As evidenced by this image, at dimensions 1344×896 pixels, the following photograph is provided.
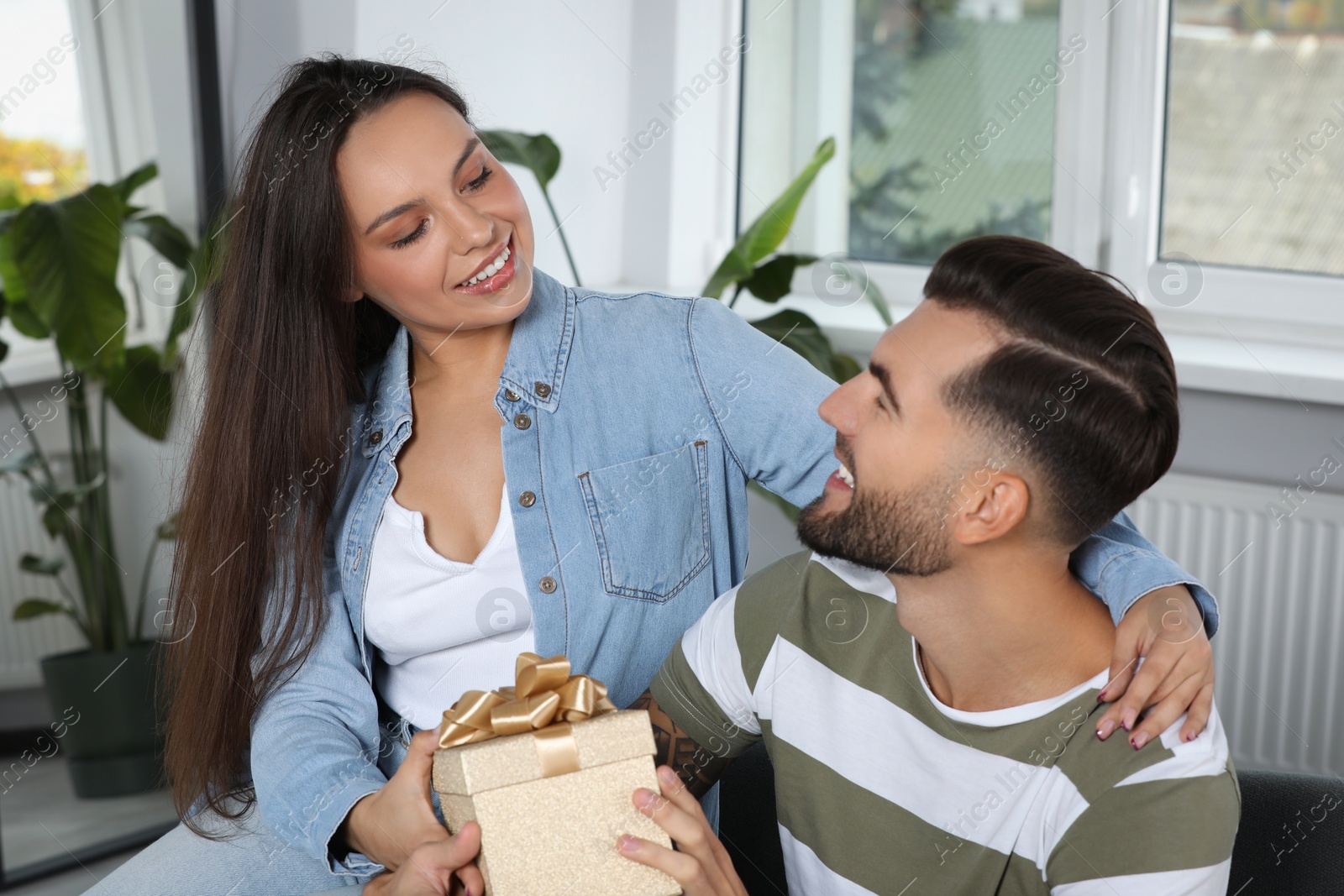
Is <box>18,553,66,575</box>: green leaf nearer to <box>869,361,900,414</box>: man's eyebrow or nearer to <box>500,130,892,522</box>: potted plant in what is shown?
<box>500,130,892,522</box>: potted plant

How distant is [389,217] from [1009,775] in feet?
2.66

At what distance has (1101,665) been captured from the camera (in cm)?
95

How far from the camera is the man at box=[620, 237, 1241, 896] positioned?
2.90 ft

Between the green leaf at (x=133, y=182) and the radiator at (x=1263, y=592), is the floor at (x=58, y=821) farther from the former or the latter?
the green leaf at (x=133, y=182)

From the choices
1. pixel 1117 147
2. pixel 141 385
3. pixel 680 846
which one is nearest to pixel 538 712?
pixel 680 846

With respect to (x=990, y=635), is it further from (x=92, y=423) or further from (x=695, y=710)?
(x=92, y=423)

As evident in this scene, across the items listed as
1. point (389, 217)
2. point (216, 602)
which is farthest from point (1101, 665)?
point (216, 602)

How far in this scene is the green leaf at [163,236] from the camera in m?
2.16

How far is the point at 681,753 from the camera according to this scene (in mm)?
1209

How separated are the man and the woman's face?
0.41m

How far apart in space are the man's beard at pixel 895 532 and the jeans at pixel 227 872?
69cm

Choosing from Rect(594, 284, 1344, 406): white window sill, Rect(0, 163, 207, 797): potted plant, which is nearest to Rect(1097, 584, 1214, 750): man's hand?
Rect(594, 284, 1344, 406): white window sill

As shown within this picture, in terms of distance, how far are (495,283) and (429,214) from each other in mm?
98

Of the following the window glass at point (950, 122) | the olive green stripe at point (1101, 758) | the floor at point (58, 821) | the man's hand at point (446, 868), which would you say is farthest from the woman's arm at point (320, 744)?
the window glass at point (950, 122)
